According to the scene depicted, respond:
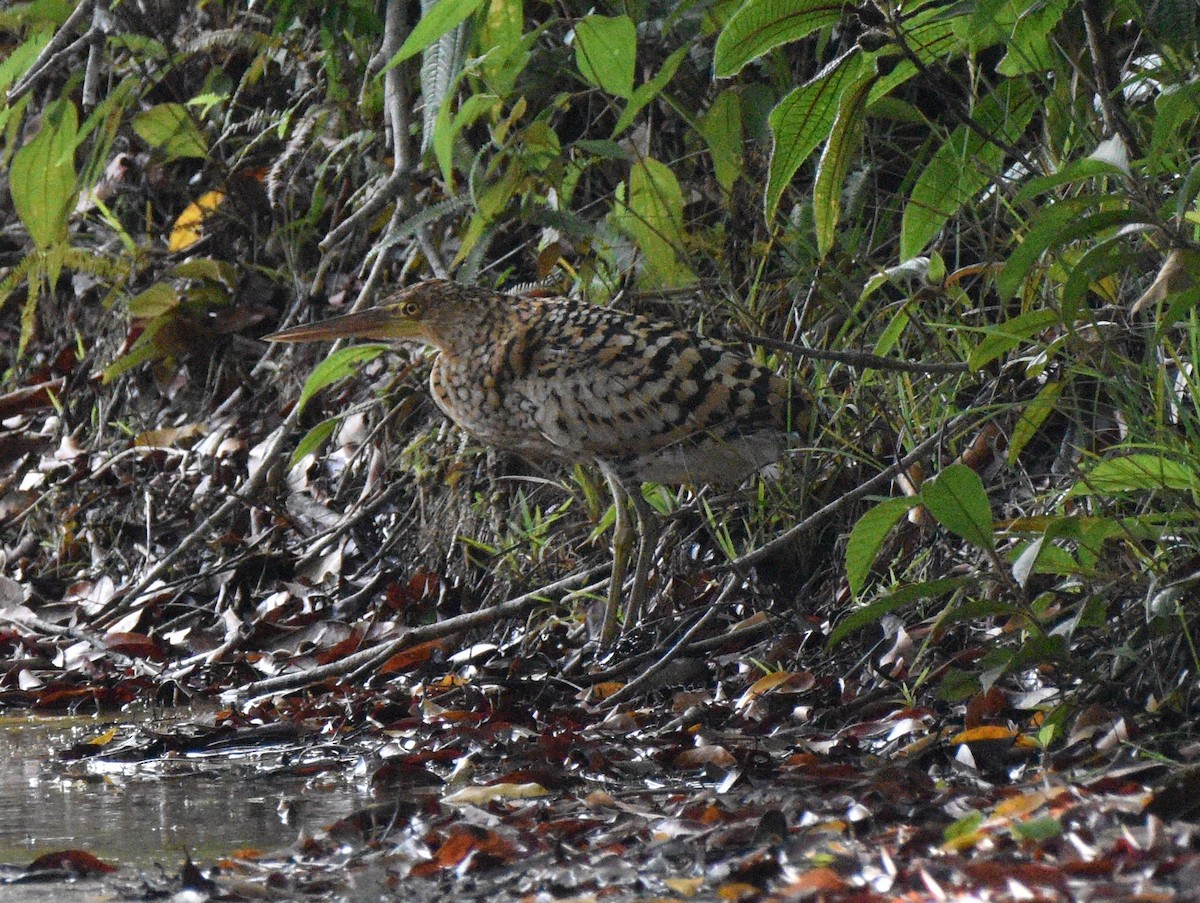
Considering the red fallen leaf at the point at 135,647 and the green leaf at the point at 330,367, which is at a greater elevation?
the green leaf at the point at 330,367

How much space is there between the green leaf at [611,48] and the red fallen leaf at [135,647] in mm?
2306

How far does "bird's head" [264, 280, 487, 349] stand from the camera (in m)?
4.78

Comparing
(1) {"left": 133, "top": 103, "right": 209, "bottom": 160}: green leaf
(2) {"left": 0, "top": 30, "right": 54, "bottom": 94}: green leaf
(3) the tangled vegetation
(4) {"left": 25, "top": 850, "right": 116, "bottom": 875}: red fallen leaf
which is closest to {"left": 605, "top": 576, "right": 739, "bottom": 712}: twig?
(3) the tangled vegetation

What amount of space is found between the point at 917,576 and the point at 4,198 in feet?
19.1

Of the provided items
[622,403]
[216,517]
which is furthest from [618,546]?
[216,517]

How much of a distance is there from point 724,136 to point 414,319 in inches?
45.6

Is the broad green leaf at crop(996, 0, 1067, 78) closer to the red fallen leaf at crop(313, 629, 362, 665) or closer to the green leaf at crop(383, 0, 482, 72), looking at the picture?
the green leaf at crop(383, 0, 482, 72)

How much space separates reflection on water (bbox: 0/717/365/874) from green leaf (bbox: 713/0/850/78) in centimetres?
155

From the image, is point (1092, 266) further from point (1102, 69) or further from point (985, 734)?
point (985, 734)

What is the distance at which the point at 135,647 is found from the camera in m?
4.75

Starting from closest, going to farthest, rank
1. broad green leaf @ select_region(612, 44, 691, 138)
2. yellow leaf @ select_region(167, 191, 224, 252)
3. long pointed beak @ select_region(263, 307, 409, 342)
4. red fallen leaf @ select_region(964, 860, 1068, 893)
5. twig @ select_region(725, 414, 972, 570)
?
red fallen leaf @ select_region(964, 860, 1068, 893) → twig @ select_region(725, 414, 972, 570) → broad green leaf @ select_region(612, 44, 691, 138) → long pointed beak @ select_region(263, 307, 409, 342) → yellow leaf @ select_region(167, 191, 224, 252)

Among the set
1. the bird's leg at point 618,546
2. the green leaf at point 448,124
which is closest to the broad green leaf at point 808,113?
the green leaf at point 448,124

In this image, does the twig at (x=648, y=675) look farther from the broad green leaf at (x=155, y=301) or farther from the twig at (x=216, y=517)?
the broad green leaf at (x=155, y=301)

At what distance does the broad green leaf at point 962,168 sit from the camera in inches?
120
